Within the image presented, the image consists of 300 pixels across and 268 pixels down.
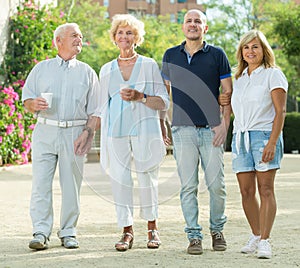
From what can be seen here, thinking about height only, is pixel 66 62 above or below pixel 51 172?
above

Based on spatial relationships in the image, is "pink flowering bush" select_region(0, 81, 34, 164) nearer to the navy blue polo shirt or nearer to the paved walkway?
the paved walkway

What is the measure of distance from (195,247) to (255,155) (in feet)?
2.51

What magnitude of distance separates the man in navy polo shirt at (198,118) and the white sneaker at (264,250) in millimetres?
395

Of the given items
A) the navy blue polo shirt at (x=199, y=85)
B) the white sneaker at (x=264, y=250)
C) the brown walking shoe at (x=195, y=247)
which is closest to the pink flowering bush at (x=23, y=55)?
the navy blue polo shirt at (x=199, y=85)

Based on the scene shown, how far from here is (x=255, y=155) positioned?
533 centimetres

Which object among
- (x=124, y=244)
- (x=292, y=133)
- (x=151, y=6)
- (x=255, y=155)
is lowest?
(x=292, y=133)

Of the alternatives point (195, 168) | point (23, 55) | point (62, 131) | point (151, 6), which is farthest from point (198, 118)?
point (151, 6)

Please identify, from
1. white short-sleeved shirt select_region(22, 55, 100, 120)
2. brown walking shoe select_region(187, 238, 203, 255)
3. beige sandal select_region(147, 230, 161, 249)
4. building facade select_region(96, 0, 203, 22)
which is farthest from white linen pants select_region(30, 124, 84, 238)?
building facade select_region(96, 0, 203, 22)

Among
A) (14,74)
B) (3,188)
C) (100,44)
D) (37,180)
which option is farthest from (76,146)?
(100,44)

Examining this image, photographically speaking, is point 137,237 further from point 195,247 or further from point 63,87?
point 63,87

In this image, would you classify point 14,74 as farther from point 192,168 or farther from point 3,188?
point 192,168

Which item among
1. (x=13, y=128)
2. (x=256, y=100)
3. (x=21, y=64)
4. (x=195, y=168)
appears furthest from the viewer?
(x=21, y=64)

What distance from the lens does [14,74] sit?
651 inches

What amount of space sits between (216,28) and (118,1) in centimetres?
2306
